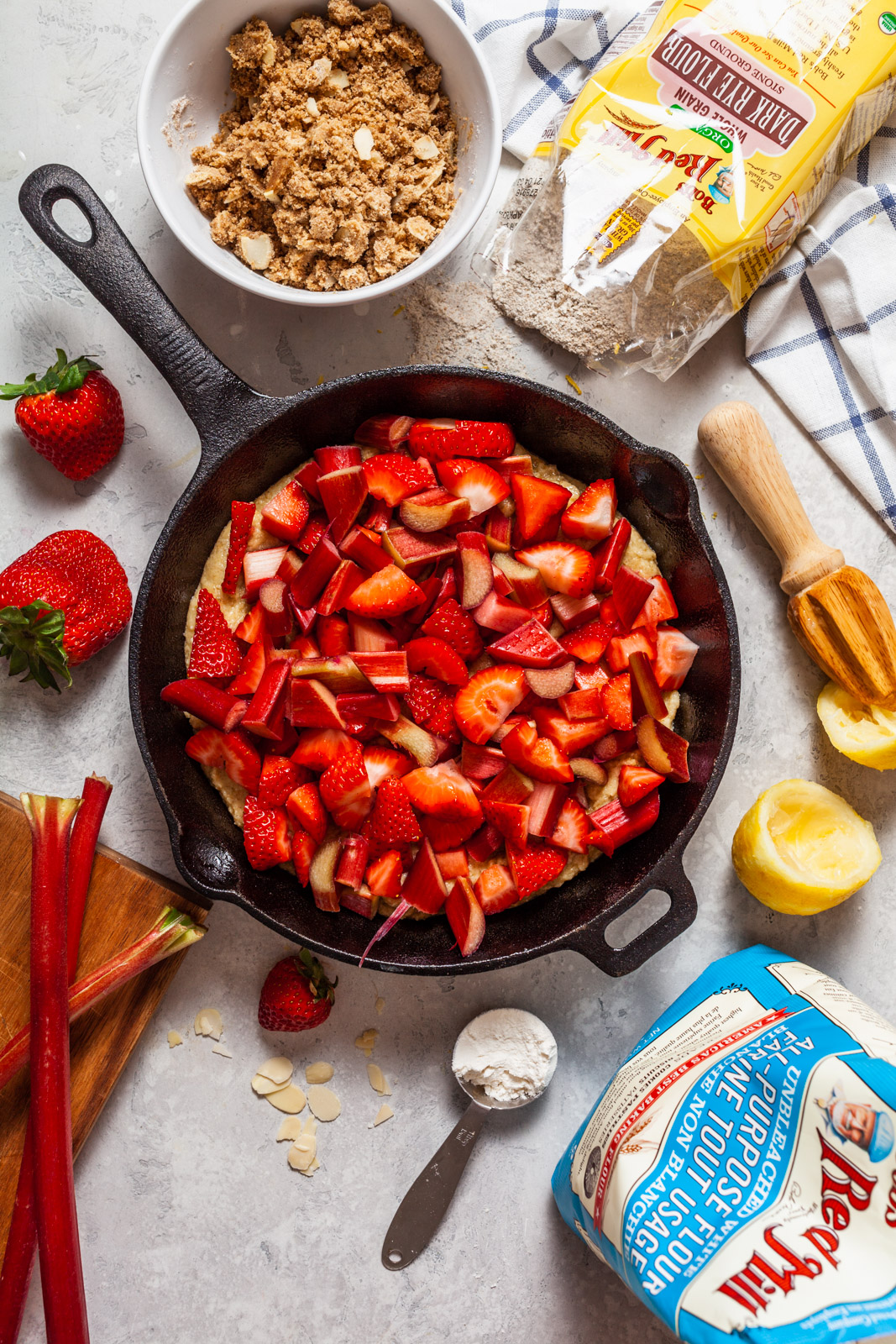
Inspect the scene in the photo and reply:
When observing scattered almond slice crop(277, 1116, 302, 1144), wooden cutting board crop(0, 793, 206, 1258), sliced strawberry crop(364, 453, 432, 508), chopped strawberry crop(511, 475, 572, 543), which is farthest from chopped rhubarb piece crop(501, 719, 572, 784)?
scattered almond slice crop(277, 1116, 302, 1144)

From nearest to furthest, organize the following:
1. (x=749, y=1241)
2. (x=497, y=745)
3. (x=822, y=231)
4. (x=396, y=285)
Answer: (x=749, y=1241) < (x=396, y=285) < (x=497, y=745) < (x=822, y=231)

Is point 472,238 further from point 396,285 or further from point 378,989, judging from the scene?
point 378,989

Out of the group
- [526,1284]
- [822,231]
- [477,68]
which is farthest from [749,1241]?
[477,68]

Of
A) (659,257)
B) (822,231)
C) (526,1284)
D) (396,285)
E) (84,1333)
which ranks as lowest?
(84,1333)

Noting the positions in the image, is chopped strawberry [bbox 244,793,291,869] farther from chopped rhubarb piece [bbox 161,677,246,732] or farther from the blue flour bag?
the blue flour bag

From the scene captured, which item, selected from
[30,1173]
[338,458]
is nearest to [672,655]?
[338,458]

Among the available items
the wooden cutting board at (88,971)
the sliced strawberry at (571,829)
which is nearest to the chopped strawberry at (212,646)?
the wooden cutting board at (88,971)
